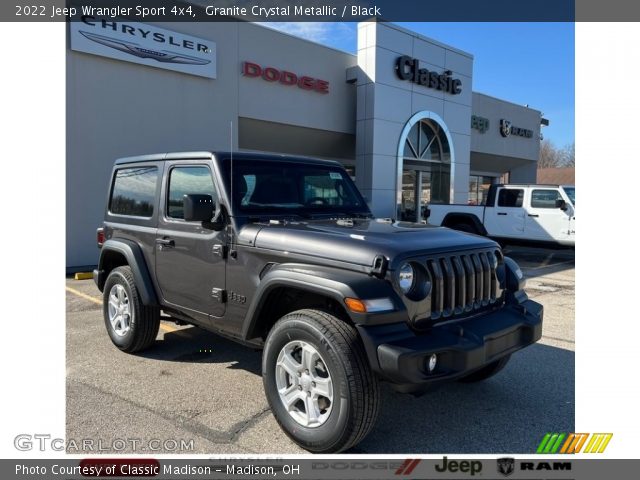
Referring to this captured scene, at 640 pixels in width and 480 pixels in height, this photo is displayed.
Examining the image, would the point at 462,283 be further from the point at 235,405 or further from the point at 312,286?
the point at 235,405

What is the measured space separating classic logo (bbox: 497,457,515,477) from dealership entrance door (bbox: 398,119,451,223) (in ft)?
45.5

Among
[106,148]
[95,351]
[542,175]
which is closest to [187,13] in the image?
[106,148]

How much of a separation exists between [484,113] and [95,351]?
73.1ft

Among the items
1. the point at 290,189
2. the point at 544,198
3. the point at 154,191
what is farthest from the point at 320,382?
the point at 544,198

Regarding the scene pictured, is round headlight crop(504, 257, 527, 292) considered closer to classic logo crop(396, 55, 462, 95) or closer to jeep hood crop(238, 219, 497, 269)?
jeep hood crop(238, 219, 497, 269)

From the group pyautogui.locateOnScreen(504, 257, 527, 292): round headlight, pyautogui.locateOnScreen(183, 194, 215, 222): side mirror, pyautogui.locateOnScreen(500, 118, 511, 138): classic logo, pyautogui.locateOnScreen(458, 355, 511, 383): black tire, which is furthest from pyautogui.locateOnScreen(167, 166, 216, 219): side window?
pyautogui.locateOnScreen(500, 118, 511, 138): classic logo

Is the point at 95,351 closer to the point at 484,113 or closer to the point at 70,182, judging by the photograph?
the point at 70,182

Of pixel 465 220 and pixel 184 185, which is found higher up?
pixel 184 185

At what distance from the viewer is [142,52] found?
37.1ft

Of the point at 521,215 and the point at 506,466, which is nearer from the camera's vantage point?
the point at 506,466

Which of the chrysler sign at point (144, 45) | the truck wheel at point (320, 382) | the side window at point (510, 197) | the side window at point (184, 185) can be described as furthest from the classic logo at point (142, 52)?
the truck wheel at point (320, 382)

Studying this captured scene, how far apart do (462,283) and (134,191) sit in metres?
3.54

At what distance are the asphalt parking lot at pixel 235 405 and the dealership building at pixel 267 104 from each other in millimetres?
6502

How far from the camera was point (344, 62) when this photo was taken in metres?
16.0
